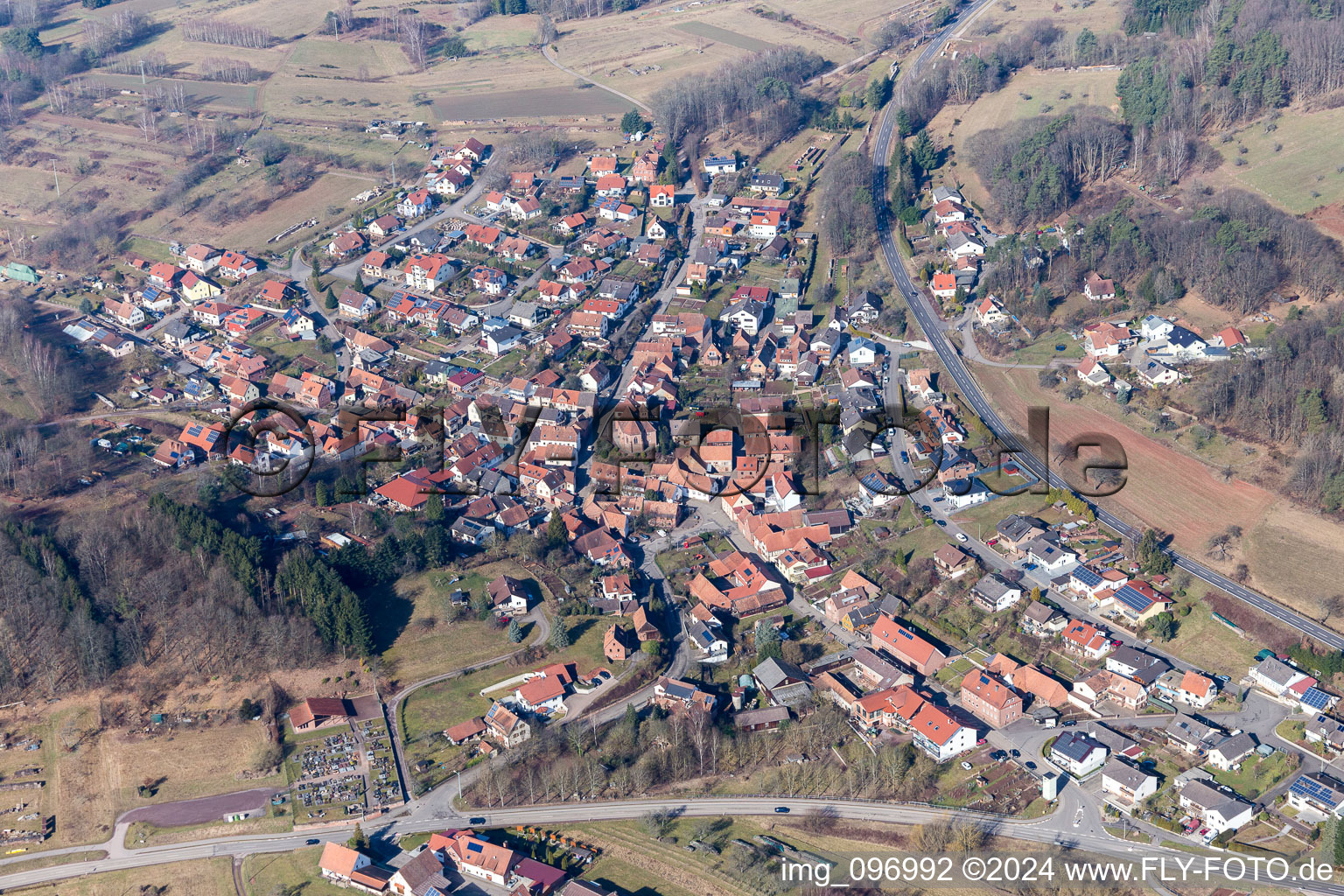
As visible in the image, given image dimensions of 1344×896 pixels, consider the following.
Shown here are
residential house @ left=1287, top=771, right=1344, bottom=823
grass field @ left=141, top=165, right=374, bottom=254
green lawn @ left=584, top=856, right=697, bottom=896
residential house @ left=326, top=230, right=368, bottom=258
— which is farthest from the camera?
grass field @ left=141, top=165, right=374, bottom=254

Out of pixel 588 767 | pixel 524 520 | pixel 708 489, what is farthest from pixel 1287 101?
pixel 588 767

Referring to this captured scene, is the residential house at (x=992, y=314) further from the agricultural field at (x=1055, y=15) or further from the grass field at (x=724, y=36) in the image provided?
the grass field at (x=724, y=36)

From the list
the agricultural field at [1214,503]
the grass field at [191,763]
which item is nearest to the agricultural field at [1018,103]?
the agricultural field at [1214,503]

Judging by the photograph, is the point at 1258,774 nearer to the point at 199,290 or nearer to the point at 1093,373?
the point at 1093,373

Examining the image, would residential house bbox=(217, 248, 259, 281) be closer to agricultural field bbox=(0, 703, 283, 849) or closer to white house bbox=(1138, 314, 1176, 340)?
agricultural field bbox=(0, 703, 283, 849)

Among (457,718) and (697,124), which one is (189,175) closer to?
(697,124)

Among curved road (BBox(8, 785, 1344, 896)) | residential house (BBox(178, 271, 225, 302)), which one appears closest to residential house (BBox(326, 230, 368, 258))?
residential house (BBox(178, 271, 225, 302))

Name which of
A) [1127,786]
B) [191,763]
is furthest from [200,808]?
[1127,786]
